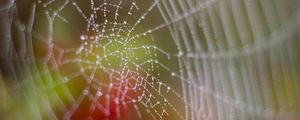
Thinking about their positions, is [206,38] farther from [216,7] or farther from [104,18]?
[104,18]

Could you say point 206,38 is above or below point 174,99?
above

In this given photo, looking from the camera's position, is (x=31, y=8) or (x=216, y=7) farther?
(x=31, y=8)

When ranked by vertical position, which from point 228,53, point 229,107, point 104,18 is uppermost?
point 104,18

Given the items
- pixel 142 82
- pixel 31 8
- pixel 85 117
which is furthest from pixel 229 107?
pixel 31 8

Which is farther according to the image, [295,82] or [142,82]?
[295,82]

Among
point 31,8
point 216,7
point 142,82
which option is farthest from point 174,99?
point 31,8

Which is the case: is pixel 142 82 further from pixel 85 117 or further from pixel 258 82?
pixel 258 82
